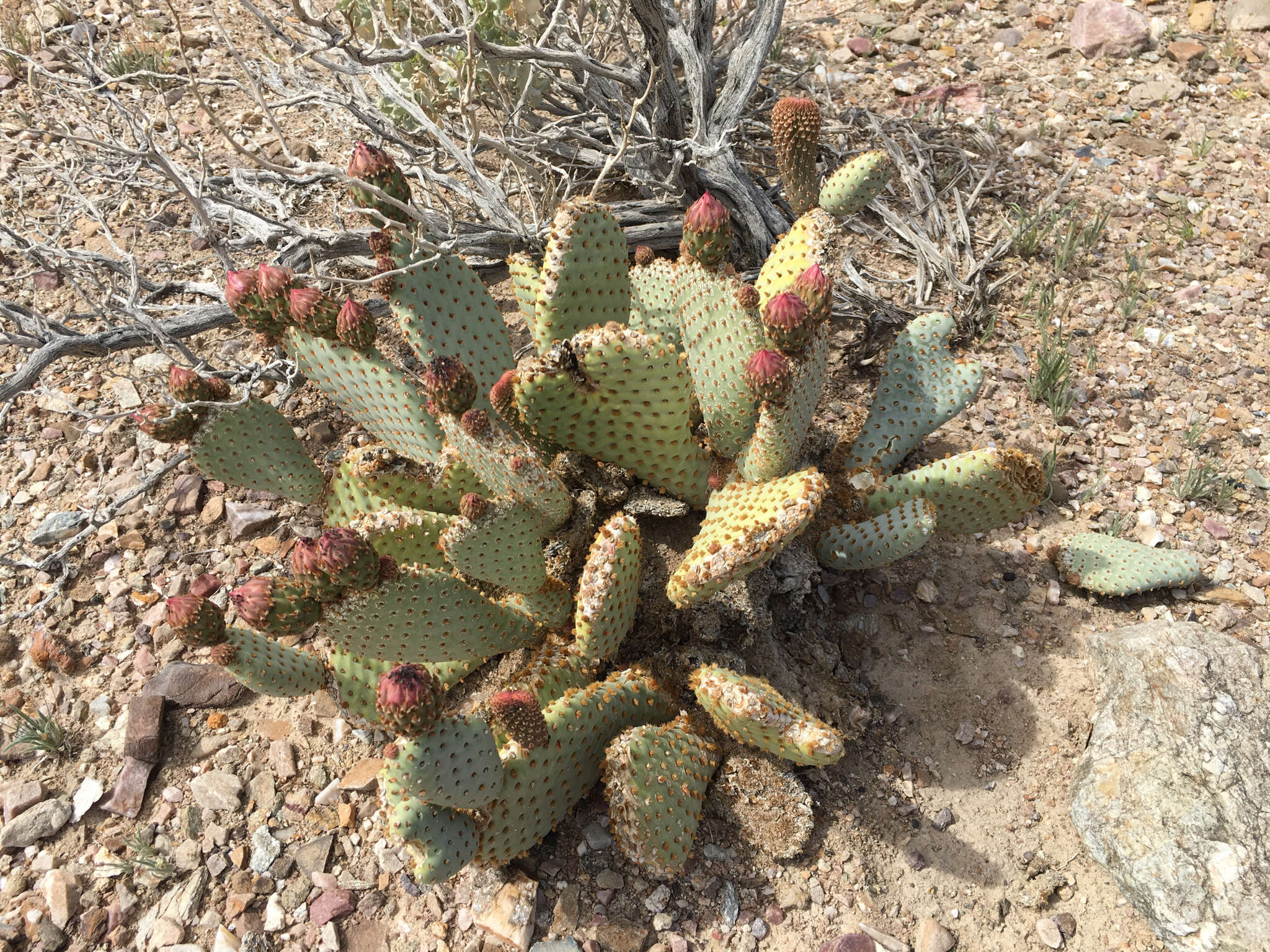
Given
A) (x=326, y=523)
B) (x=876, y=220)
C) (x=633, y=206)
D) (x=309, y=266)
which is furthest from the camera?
(x=876, y=220)

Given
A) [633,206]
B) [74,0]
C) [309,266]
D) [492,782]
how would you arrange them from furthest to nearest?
[74,0]
[633,206]
[309,266]
[492,782]

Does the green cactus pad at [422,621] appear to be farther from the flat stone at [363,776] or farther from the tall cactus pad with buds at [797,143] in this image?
the tall cactus pad with buds at [797,143]

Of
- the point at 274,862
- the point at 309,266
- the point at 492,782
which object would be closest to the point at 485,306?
the point at 309,266

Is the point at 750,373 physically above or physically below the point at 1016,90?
above

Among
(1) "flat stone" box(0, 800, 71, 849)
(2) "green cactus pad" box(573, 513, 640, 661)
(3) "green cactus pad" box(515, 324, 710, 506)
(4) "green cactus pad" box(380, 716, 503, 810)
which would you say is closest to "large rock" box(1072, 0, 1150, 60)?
(3) "green cactus pad" box(515, 324, 710, 506)

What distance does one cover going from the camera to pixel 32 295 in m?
3.86

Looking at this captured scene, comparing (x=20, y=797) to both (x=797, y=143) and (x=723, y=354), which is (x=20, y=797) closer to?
(x=723, y=354)

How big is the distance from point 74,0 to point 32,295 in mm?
1941

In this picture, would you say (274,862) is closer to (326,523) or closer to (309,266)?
(326,523)

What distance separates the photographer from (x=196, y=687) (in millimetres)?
2791

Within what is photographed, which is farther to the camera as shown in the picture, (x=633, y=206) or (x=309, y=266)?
(x=633, y=206)

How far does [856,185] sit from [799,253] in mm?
300

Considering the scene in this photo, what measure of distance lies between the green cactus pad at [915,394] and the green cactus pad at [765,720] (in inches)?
38.7

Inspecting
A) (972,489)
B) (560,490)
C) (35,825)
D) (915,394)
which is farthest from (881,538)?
(35,825)
